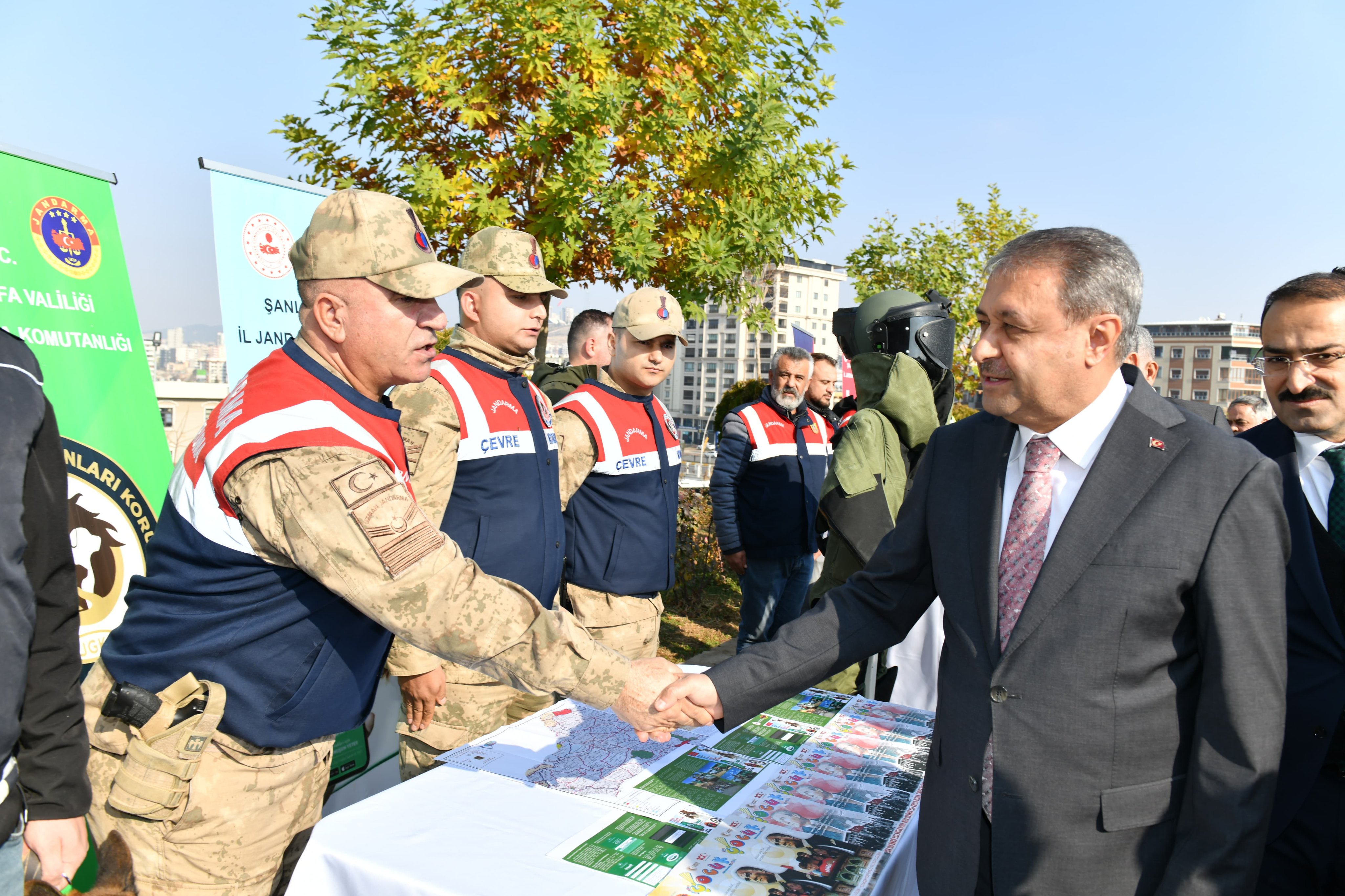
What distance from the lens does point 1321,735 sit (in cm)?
198

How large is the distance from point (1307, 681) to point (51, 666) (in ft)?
9.48

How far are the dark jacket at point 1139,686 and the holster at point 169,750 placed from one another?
167 cm

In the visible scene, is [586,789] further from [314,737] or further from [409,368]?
[409,368]

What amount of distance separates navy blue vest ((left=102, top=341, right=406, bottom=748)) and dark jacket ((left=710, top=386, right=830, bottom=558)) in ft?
12.6

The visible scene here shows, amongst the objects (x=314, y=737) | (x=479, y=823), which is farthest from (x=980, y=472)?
(x=314, y=737)

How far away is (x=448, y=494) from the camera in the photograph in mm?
3043

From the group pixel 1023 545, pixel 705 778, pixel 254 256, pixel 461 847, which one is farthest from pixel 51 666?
pixel 254 256

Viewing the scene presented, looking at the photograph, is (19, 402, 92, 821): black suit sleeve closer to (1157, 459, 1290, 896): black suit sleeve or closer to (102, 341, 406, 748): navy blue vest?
(102, 341, 406, 748): navy blue vest

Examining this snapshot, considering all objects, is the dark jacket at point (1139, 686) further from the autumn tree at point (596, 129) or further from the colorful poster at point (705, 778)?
the autumn tree at point (596, 129)

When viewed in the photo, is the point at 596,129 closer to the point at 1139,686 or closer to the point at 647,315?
the point at 647,315

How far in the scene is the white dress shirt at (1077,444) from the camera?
1772 millimetres

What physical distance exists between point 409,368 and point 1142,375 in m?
1.79

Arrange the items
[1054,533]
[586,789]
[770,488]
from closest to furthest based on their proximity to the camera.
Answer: [1054,533], [586,789], [770,488]

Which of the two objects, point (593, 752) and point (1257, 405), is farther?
point (1257, 405)
